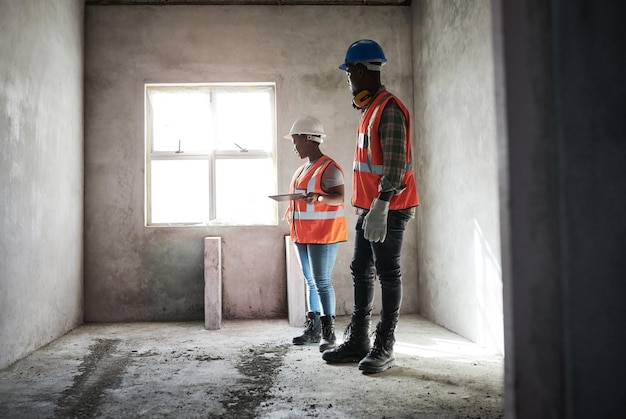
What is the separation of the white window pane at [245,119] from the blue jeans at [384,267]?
2.53 metres

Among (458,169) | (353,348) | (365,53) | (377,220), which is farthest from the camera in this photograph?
(458,169)

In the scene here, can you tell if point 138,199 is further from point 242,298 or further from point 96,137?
point 242,298

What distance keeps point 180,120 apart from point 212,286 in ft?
6.01

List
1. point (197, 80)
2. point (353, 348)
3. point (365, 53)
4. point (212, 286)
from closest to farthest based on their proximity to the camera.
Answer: point (365, 53) < point (353, 348) < point (212, 286) < point (197, 80)

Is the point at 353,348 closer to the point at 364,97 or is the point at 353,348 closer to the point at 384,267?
the point at 384,267

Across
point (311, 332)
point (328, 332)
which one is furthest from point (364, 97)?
point (311, 332)

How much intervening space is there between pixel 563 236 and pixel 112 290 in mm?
4716

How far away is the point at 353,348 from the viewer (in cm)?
321

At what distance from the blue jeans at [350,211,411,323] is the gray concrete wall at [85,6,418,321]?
2.10m

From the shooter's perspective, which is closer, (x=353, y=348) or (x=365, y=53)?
(x=365, y=53)

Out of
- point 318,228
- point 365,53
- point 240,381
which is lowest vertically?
point 240,381

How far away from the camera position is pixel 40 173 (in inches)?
156

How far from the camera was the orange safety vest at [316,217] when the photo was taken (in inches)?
143

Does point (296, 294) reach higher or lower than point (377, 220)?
lower
